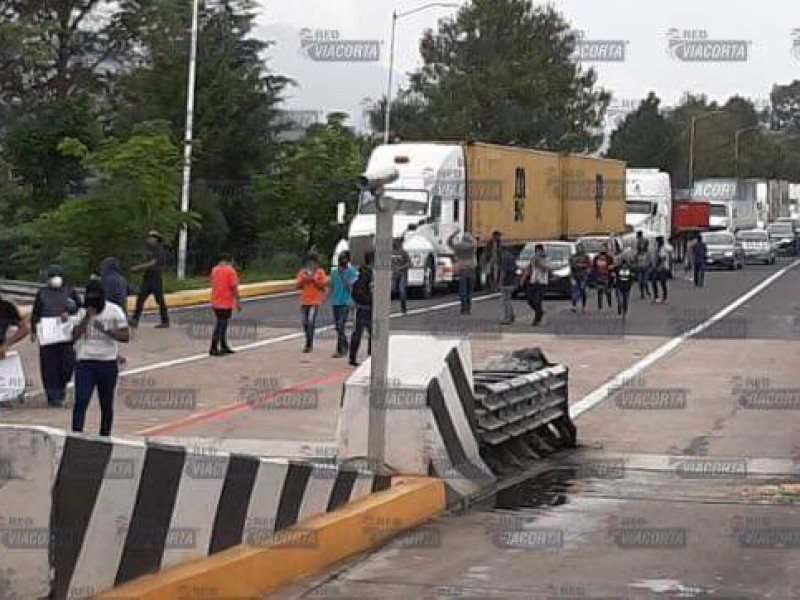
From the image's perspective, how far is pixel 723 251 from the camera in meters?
60.6

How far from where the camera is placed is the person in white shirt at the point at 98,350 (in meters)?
14.3

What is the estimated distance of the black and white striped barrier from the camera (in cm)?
729

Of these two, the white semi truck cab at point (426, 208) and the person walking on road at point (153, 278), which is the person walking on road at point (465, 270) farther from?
the person walking on road at point (153, 278)

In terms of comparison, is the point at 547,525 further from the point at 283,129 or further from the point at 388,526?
the point at 283,129

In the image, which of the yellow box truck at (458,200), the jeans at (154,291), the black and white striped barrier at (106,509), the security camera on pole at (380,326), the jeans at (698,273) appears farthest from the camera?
the jeans at (698,273)

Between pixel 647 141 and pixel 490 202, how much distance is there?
214 ft

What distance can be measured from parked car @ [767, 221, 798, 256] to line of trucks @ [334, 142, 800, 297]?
2267 cm

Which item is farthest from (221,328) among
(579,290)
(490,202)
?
(490,202)

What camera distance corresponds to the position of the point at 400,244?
38.0 m

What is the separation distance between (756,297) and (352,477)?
109 ft

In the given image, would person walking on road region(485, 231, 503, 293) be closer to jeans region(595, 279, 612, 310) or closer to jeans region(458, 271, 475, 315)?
jeans region(595, 279, 612, 310)

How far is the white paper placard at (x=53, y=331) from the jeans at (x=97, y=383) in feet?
10.1

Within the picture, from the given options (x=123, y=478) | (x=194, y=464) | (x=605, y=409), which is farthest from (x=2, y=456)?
(x=605, y=409)

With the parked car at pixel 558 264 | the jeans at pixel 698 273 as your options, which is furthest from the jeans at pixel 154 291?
the jeans at pixel 698 273
